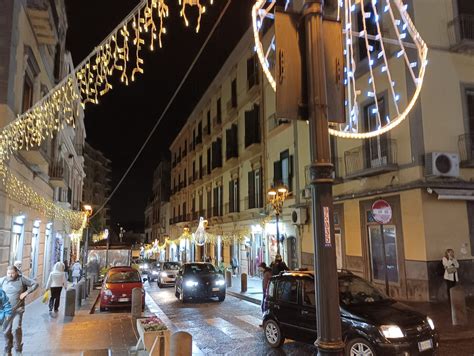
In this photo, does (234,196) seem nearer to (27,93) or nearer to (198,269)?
(198,269)

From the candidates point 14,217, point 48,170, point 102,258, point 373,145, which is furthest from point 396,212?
point 102,258

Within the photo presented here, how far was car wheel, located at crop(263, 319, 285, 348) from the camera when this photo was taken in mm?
9248

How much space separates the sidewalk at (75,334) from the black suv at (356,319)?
11.3ft

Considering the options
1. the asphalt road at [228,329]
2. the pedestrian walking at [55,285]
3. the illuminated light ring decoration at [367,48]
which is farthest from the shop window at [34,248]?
the illuminated light ring decoration at [367,48]

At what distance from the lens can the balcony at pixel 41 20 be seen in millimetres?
14492

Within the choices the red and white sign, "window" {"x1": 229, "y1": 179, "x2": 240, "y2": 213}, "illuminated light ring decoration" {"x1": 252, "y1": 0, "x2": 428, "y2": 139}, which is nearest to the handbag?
the red and white sign

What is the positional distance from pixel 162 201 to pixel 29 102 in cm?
5378

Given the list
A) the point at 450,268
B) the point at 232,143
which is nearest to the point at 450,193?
the point at 450,268

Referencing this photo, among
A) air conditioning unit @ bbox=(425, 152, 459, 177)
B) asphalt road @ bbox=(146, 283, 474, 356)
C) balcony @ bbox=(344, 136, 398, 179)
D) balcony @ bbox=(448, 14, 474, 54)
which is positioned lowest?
asphalt road @ bbox=(146, 283, 474, 356)

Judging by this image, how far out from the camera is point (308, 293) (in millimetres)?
8797

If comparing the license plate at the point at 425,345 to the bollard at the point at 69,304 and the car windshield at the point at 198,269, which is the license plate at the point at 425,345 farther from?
the car windshield at the point at 198,269

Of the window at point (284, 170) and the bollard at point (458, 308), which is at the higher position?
the window at point (284, 170)

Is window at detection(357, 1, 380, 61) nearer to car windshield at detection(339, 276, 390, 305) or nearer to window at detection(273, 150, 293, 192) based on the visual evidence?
window at detection(273, 150, 293, 192)

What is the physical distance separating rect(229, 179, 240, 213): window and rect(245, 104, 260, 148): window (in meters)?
4.33
